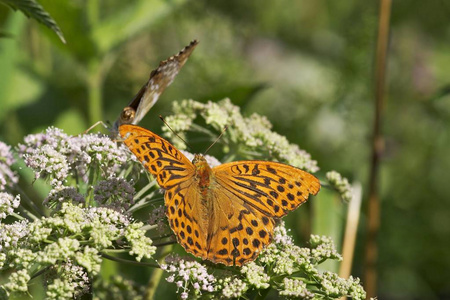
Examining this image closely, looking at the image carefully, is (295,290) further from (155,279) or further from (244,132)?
(244,132)

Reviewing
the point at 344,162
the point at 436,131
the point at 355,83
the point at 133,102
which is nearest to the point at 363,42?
the point at 355,83

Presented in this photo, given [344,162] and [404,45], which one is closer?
[344,162]

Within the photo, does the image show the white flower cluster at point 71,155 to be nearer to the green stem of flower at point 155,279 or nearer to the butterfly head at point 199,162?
the butterfly head at point 199,162

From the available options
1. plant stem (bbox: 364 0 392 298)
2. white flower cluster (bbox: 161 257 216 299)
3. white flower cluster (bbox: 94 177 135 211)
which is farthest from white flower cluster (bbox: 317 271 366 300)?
plant stem (bbox: 364 0 392 298)

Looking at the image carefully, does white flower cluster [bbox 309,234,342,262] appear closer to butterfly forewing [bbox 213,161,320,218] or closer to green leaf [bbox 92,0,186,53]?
butterfly forewing [bbox 213,161,320,218]

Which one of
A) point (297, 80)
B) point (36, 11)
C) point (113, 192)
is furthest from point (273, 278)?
point (297, 80)

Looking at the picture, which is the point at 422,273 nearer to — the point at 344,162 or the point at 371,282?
the point at 344,162
